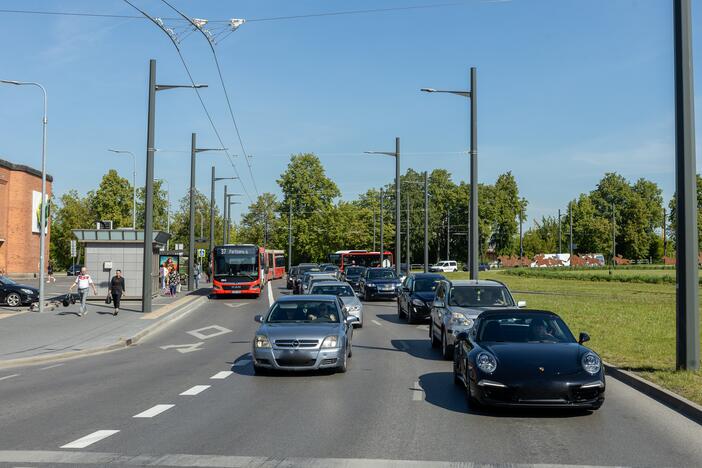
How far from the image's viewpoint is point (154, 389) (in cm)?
1162

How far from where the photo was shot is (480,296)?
16.5m

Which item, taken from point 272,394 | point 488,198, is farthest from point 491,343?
point 488,198

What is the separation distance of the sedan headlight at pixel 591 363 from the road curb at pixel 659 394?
1.18 meters

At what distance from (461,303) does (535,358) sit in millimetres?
6962

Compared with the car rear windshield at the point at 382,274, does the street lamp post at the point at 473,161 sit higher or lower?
higher

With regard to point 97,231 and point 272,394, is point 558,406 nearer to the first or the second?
point 272,394

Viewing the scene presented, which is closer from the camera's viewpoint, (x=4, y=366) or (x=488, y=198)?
(x=4, y=366)

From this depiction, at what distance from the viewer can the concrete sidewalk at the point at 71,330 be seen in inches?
669

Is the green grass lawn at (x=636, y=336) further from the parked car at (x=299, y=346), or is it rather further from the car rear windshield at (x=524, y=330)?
the parked car at (x=299, y=346)

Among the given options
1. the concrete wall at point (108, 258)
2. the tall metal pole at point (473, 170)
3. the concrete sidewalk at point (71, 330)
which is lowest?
the concrete sidewalk at point (71, 330)

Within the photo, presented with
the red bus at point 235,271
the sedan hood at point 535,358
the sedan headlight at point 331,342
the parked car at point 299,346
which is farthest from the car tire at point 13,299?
the sedan hood at point 535,358

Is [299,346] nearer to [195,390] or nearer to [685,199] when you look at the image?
[195,390]

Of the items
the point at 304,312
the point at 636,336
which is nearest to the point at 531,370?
the point at 304,312

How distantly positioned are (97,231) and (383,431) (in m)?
27.8
